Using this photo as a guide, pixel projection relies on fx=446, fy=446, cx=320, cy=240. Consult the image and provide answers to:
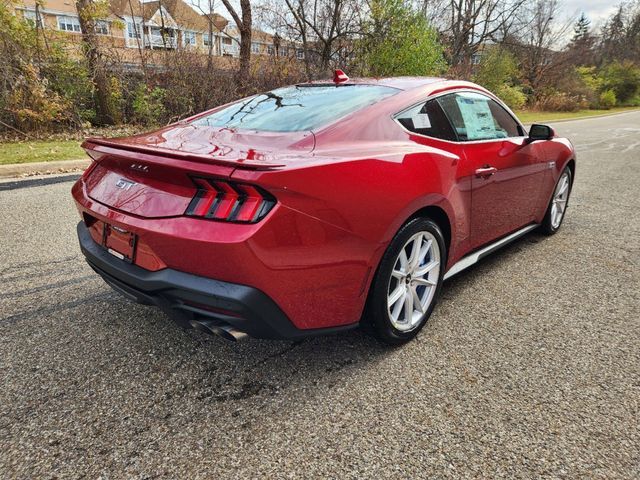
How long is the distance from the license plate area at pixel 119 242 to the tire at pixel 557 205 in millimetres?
3779

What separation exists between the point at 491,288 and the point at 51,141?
1093 centimetres

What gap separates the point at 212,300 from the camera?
5.89ft

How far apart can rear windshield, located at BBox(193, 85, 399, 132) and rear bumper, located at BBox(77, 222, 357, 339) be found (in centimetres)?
92

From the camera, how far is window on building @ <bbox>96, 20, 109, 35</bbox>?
12.3 meters

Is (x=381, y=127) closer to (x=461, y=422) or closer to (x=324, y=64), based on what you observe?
(x=461, y=422)

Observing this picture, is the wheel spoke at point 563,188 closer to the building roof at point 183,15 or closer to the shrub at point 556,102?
the building roof at point 183,15

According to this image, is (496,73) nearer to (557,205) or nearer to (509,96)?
(509,96)

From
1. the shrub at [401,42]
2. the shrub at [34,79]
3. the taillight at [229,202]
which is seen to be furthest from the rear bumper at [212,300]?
the shrub at [401,42]

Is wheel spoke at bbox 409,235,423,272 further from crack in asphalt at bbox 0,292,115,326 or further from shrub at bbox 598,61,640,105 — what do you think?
shrub at bbox 598,61,640,105

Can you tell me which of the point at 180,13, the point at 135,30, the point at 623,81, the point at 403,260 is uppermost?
the point at 180,13

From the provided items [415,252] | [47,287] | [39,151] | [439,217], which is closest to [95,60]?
[39,151]

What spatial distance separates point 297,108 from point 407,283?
1206mm

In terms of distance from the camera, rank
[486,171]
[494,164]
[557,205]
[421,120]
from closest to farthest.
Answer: [421,120] → [486,171] → [494,164] → [557,205]

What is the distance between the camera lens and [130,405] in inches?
79.1
